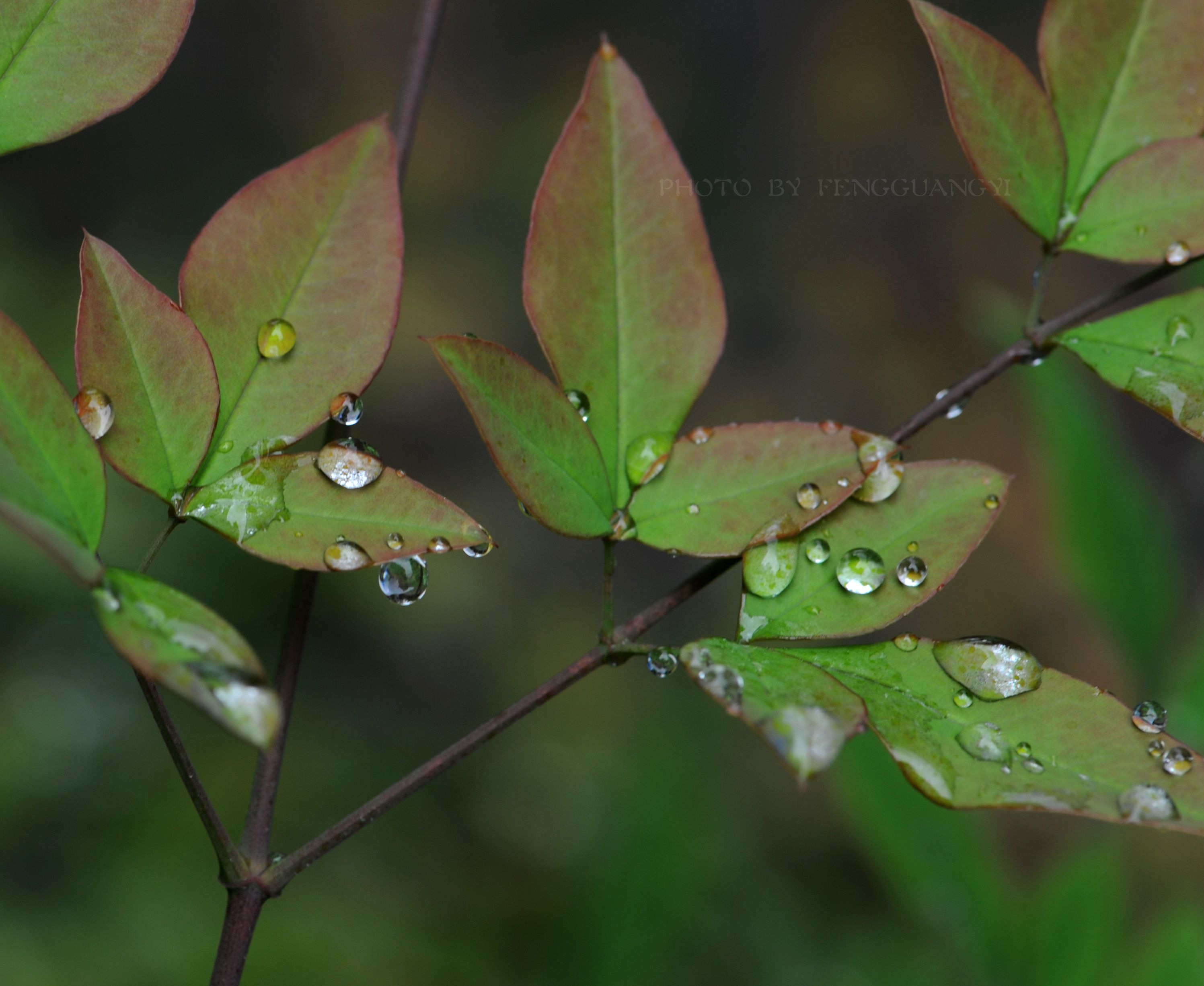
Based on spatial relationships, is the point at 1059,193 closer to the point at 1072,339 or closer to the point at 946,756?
the point at 1072,339

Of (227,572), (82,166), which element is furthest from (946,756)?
(82,166)

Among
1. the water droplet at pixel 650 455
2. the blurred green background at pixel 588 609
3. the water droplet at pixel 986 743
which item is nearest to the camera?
the water droplet at pixel 986 743

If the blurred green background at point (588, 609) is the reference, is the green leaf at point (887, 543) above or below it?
above

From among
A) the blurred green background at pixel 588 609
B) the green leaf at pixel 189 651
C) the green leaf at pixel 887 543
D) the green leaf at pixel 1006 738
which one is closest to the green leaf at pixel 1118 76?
the green leaf at pixel 887 543

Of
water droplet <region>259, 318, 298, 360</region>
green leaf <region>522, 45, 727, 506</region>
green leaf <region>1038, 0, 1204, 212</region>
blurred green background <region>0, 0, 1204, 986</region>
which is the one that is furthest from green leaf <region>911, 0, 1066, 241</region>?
blurred green background <region>0, 0, 1204, 986</region>

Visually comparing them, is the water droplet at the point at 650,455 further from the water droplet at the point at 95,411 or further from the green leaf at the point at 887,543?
the water droplet at the point at 95,411

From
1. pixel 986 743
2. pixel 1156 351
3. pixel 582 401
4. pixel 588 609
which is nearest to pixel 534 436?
pixel 582 401

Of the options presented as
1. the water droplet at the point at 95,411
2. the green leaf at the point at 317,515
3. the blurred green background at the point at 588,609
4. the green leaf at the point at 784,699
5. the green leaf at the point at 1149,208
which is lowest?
the blurred green background at the point at 588,609
